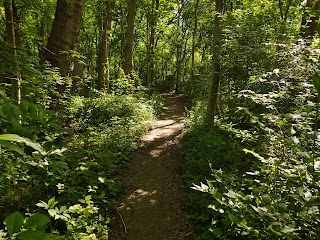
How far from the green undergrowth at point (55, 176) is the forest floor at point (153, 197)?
13.2 inches

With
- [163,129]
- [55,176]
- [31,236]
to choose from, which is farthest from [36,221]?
[163,129]

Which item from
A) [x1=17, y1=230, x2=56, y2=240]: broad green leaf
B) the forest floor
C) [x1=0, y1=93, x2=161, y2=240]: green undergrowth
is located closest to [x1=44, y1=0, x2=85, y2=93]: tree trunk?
[x1=0, y1=93, x2=161, y2=240]: green undergrowth

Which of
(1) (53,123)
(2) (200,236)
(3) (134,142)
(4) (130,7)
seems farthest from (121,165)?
(4) (130,7)

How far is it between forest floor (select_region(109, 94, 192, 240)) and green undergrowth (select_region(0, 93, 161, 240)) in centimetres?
34

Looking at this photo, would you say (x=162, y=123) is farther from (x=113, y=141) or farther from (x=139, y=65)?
(x=139, y=65)

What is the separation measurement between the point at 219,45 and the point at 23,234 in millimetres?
8648

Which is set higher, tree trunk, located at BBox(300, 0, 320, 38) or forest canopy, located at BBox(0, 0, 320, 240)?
tree trunk, located at BBox(300, 0, 320, 38)

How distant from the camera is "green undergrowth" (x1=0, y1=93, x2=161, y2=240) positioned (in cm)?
129

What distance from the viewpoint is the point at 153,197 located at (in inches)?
A: 237

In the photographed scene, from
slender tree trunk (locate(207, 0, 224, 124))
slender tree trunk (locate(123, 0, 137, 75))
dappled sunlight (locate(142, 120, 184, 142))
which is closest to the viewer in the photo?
slender tree trunk (locate(207, 0, 224, 124))

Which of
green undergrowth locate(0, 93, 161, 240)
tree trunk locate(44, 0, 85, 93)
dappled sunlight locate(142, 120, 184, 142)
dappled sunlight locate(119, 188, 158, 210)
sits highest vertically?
tree trunk locate(44, 0, 85, 93)

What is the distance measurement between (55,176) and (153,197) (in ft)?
7.69

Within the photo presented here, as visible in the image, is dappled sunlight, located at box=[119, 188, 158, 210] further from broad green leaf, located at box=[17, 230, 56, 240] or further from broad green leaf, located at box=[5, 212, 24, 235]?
broad green leaf, located at box=[17, 230, 56, 240]

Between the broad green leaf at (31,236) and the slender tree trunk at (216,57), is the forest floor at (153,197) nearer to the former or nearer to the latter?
the slender tree trunk at (216,57)
